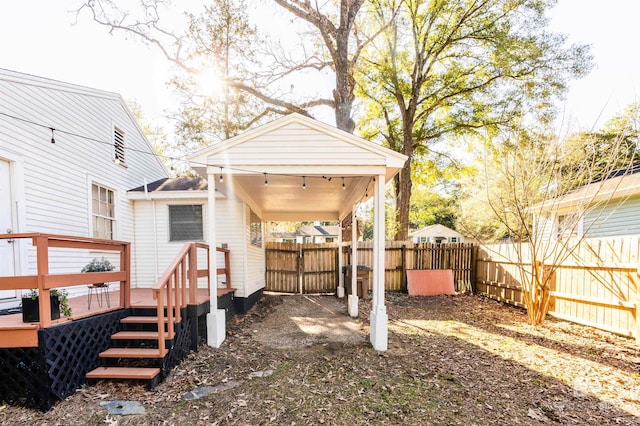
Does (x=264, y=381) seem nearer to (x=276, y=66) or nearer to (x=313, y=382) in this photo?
(x=313, y=382)

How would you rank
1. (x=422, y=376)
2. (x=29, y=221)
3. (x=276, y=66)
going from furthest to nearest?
(x=276, y=66) < (x=29, y=221) < (x=422, y=376)

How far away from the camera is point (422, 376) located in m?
3.82

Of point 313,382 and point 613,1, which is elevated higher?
point 613,1

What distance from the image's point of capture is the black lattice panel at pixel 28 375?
3039 mm

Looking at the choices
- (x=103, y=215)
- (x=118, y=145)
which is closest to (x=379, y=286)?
(x=103, y=215)

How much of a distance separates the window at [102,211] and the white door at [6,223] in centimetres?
171

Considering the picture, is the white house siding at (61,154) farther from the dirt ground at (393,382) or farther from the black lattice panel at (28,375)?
the dirt ground at (393,382)

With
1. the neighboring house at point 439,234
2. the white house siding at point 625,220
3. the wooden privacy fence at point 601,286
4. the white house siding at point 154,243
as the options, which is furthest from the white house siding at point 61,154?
the neighboring house at point 439,234

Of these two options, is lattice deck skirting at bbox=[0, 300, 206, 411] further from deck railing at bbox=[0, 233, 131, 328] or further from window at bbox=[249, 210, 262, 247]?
window at bbox=[249, 210, 262, 247]

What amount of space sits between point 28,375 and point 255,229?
615cm

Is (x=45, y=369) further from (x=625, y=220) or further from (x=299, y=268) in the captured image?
(x=625, y=220)

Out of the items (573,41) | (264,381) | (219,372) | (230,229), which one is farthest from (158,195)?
(573,41)

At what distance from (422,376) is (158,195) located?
694 cm

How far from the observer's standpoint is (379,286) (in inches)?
188
